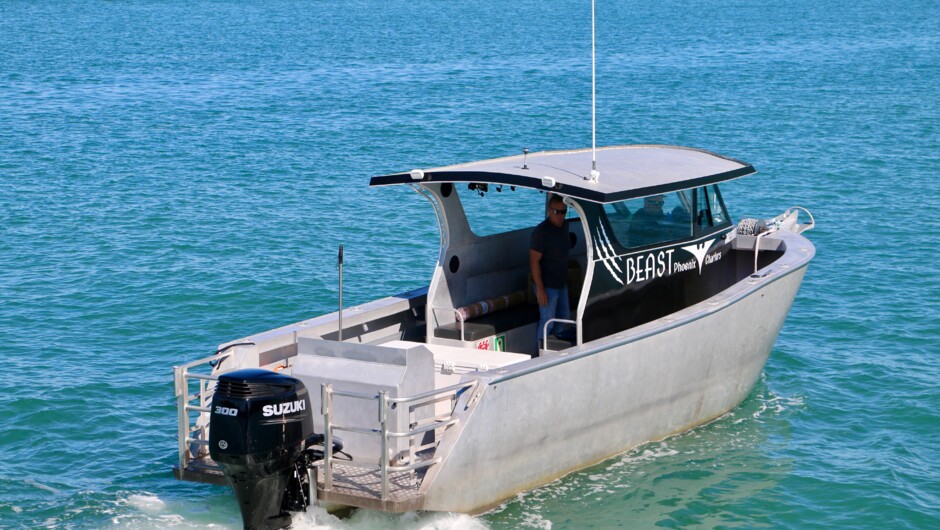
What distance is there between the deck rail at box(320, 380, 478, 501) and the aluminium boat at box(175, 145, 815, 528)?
0.8 inches

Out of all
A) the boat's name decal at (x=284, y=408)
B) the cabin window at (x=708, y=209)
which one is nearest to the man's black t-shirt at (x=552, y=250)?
the cabin window at (x=708, y=209)

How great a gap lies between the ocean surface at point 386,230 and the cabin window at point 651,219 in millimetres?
1805

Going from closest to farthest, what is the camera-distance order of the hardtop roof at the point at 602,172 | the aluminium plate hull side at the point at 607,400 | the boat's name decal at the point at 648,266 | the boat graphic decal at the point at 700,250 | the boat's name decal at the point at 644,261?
the aluminium plate hull side at the point at 607,400, the hardtop roof at the point at 602,172, the boat's name decal at the point at 644,261, the boat's name decal at the point at 648,266, the boat graphic decal at the point at 700,250

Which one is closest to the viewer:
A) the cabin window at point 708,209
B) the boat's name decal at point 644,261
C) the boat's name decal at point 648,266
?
the boat's name decal at point 644,261

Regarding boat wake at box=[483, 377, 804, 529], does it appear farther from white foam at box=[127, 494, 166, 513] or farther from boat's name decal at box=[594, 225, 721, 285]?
white foam at box=[127, 494, 166, 513]

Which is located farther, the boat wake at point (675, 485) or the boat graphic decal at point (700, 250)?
the boat graphic decal at point (700, 250)

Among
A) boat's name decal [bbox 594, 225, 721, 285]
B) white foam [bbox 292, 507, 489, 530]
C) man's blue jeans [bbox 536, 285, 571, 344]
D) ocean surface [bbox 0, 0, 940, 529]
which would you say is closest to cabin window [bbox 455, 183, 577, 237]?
ocean surface [bbox 0, 0, 940, 529]

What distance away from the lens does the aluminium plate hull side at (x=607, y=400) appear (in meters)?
8.78

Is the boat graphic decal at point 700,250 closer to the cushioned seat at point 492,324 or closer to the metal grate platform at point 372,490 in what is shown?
the cushioned seat at point 492,324

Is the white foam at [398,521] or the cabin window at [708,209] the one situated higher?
the cabin window at [708,209]

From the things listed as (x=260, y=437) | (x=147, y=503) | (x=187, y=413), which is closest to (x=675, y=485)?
(x=260, y=437)

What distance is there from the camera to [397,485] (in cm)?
853

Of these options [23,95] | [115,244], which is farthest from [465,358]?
[23,95]

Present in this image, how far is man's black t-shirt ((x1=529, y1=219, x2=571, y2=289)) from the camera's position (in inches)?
422
